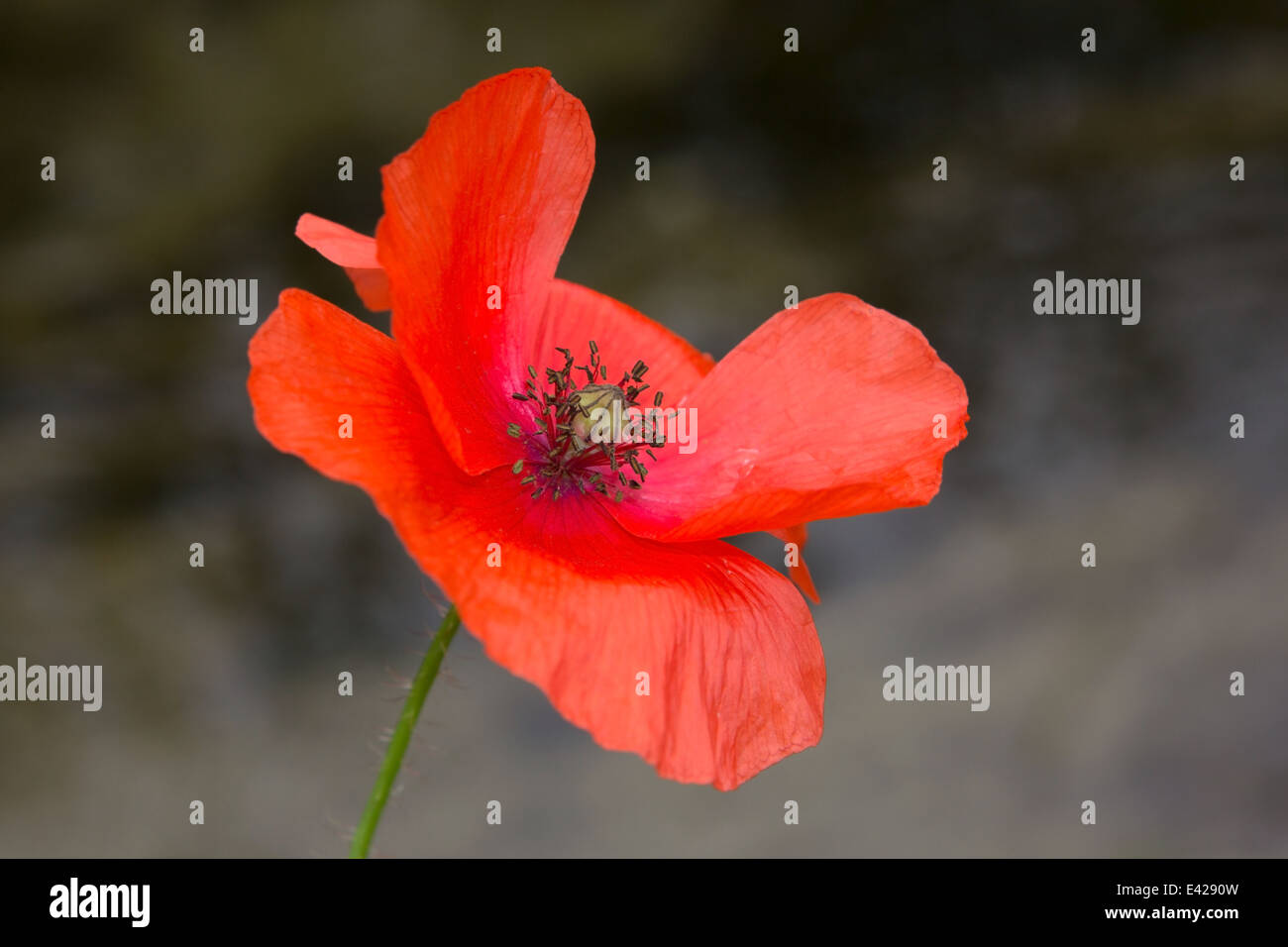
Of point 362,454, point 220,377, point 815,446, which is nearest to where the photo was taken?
point 362,454

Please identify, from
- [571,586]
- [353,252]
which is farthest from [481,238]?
[571,586]

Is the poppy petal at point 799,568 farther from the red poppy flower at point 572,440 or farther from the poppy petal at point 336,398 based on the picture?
the poppy petal at point 336,398

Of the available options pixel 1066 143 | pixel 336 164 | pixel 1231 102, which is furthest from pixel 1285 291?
pixel 336 164

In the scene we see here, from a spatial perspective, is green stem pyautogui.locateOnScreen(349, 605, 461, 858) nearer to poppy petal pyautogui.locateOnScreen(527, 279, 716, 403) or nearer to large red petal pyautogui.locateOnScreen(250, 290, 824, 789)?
large red petal pyautogui.locateOnScreen(250, 290, 824, 789)

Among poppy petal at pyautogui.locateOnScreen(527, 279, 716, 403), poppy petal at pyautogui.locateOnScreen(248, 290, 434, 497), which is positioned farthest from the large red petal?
poppy petal at pyautogui.locateOnScreen(527, 279, 716, 403)

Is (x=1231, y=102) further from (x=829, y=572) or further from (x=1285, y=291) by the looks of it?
(x=829, y=572)

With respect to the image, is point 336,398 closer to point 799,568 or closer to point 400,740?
point 400,740
